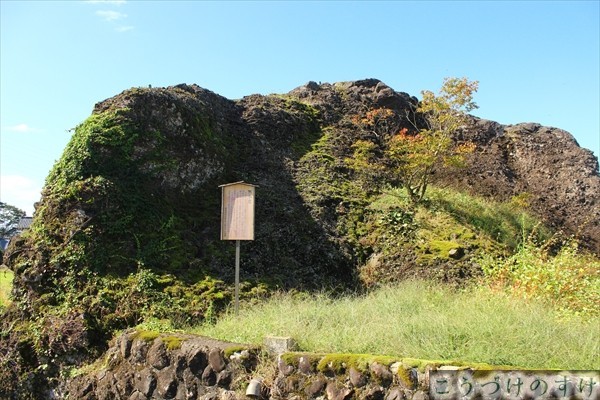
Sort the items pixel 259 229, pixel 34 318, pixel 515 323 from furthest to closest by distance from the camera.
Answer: pixel 259 229
pixel 34 318
pixel 515 323

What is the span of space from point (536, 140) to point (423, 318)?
41.0 feet

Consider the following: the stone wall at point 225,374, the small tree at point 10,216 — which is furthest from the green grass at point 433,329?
the small tree at point 10,216

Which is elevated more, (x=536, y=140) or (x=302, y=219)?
(x=536, y=140)

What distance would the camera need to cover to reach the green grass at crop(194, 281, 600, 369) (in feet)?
16.3

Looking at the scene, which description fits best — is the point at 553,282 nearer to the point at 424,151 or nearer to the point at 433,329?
the point at 433,329

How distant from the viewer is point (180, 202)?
416 inches

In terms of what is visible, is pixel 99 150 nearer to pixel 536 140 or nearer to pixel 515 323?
pixel 515 323

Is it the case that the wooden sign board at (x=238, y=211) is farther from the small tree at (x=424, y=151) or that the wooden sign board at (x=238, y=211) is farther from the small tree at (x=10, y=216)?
the small tree at (x=10, y=216)

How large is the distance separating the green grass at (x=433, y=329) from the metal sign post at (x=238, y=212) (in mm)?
1192

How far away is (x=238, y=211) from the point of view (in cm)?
804

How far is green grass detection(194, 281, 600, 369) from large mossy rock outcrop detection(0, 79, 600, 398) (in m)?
1.57

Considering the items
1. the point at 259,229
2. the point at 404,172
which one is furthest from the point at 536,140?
the point at 259,229

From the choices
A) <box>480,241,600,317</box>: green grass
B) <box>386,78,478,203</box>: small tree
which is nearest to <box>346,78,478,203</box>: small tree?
<box>386,78,478,203</box>: small tree

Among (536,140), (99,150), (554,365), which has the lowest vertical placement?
(554,365)
